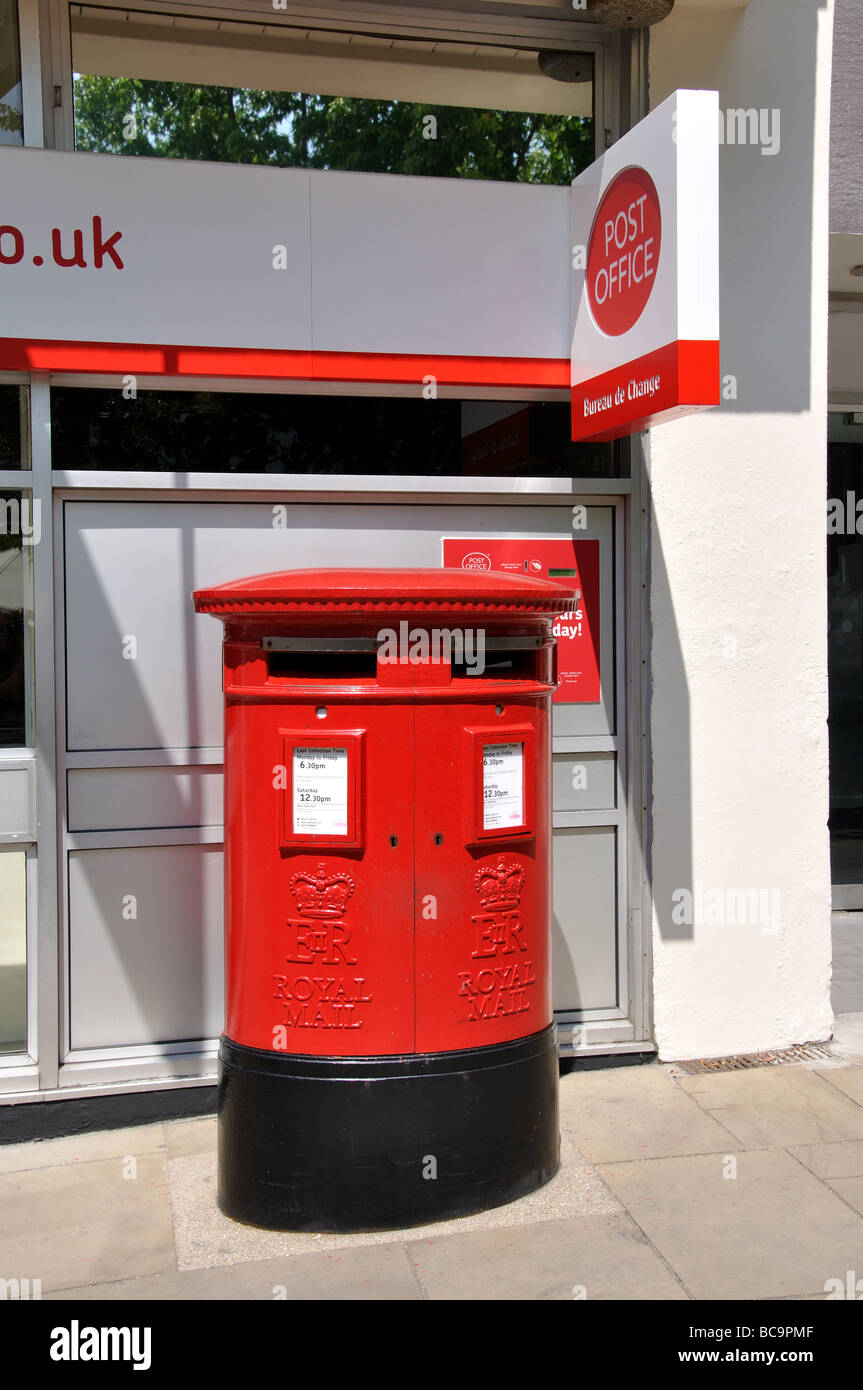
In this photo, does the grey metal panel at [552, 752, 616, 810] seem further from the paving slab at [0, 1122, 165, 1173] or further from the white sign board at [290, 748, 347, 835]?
the paving slab at [0, 1122, 165, 1173]

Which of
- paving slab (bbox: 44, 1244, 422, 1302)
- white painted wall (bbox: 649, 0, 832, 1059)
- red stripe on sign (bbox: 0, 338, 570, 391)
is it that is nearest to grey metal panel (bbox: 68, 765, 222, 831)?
red stripe on sign (bbox: 0, 338, 570, 391)

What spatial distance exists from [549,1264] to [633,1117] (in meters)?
1.18

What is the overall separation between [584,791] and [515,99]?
2955 millimetres

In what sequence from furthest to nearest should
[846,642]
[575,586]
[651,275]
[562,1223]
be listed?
[846,642] → [575,586] → [651,275] → [562,1223]

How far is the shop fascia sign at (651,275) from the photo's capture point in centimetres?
399

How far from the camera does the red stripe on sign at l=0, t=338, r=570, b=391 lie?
454 centimetres

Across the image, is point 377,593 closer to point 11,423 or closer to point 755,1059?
point 11,423

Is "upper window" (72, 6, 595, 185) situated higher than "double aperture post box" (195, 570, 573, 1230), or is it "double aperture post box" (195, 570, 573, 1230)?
"upper window" (72, 6, 595, 185)

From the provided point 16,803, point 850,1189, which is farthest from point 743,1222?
point 16,803

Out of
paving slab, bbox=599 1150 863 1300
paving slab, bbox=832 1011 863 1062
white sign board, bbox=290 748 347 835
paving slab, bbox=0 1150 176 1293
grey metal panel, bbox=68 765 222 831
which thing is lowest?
paving slab, bbox=0 1150 176 1293

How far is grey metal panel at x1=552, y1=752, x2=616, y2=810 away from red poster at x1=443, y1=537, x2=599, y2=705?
0.25 metres

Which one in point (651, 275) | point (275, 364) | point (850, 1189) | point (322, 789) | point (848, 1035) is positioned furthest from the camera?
point (848, 1035)

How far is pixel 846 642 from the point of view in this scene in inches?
311
